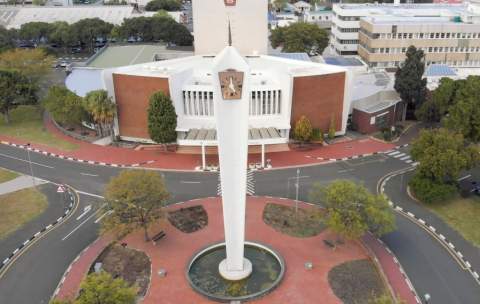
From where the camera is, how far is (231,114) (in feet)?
107

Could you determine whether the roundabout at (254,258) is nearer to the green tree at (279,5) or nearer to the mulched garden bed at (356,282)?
the mulched garden bed at (356,282)

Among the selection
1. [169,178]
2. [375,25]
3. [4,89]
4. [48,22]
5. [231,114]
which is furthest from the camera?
[48,22]

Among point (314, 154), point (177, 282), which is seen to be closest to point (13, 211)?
point (177, 282)

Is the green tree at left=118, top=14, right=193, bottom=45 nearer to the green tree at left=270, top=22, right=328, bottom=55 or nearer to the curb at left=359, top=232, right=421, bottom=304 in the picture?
the green tree at left=270, top=22, right=328, bottom=55

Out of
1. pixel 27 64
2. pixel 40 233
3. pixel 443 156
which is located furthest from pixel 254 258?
pixel 27 64

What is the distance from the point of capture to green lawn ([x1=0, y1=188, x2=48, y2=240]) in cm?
4825

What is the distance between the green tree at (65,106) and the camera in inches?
2741

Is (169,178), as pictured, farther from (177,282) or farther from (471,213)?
(471,213)

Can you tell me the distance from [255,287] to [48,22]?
118 meters

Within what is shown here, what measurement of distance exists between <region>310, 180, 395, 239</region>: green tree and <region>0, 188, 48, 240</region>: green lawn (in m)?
31.4

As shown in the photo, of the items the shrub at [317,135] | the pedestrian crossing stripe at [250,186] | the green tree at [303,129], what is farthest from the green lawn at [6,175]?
the shrub at [317,135]

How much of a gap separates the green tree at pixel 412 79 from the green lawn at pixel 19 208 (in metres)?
52.7

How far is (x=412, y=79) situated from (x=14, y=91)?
62154 mm

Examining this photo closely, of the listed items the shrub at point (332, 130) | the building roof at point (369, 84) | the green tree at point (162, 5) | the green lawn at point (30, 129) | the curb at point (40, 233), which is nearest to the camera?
the curb at point (40, 233)
